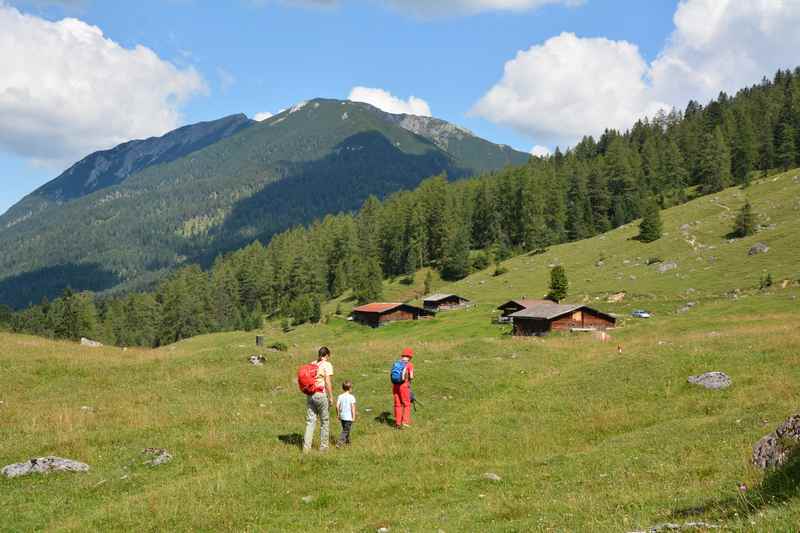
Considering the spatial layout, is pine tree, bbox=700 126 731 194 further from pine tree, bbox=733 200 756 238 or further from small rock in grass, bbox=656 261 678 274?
small rock in grass, bbox=656 261 678 274

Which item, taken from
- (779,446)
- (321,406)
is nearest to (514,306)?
(321,406)

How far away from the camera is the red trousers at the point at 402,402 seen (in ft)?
64.0

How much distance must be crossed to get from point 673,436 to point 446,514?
8670 millimetres

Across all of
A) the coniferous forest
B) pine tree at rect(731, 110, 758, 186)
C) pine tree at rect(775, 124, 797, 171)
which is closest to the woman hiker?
the coniferous forest

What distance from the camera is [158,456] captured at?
15.9 meters

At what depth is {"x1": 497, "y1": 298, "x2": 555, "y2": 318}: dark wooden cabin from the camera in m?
81.9

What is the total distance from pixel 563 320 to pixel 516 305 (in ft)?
44.1

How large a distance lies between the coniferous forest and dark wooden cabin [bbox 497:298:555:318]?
48.0 meters

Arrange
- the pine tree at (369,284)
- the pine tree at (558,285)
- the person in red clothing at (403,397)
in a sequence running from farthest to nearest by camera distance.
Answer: the pine tree at (369,284), the pine tree at (558,285), the person in red clothing at (403,397)

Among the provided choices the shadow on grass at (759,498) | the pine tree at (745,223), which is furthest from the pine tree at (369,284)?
the shadow on grass at (759,498)

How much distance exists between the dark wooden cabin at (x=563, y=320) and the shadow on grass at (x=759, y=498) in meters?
63.1

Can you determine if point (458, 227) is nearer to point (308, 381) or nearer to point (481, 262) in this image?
point (481, 262)

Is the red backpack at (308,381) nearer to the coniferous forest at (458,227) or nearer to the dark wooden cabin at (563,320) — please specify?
the dark wooden cabin at (563,320)

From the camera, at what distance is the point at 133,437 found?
18.0 metres
